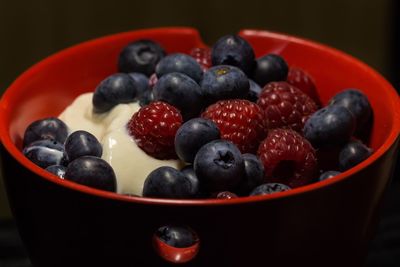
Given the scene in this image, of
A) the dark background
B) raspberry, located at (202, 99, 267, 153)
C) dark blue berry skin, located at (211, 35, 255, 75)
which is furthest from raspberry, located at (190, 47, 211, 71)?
the dark background

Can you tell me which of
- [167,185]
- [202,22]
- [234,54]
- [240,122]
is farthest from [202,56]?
[202,22]

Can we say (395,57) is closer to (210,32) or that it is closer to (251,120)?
(210,32)

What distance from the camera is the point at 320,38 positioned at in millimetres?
1710

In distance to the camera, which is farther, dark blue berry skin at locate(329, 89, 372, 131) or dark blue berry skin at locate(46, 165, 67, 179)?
dark blue berry skin at locate(329, 89, 372, 131)

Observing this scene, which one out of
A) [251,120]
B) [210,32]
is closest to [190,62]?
[251,120]

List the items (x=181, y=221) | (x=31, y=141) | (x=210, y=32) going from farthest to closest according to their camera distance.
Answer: (x=210, y=32)
(x=31, y=141)
(x=181, y=221)

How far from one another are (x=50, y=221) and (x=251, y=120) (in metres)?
0.24

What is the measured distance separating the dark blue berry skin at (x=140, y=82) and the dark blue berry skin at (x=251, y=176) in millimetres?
209

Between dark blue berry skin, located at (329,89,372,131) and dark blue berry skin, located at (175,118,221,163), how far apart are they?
198 mm

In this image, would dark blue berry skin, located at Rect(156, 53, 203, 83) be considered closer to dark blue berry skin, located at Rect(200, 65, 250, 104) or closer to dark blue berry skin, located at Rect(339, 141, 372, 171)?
dark blue berry skin, located at Rect(200, 65, 250, 104)

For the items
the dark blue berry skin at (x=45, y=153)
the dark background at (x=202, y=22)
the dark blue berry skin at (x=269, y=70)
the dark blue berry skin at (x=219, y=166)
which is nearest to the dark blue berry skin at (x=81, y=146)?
the dark blue berry skin at (x=45, y=153)

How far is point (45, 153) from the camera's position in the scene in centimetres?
78

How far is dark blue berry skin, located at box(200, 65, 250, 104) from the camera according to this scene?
0.80 meters

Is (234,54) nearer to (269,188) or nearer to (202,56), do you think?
(202,56)
